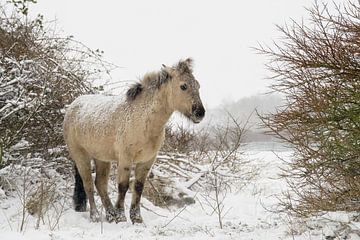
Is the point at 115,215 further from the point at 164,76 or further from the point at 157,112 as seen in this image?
the point at 164,76

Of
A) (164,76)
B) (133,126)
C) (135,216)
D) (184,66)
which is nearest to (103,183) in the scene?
(135,216)

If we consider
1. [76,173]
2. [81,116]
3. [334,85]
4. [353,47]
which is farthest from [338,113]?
[76,173]

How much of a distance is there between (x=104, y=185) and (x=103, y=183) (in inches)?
1.5

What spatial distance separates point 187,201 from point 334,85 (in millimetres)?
5296

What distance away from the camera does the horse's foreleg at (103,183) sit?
24.8 feet

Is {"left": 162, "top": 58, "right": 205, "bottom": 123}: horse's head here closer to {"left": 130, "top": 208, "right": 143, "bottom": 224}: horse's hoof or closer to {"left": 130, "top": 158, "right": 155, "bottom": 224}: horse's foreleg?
{"left": 130, "top": 158, "right": 155, "bottom": 224}: horse's foreleg

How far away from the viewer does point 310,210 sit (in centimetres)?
553

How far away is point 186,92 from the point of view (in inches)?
270

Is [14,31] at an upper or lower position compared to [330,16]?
upper

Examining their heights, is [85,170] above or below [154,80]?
below

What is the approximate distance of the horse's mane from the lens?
23.0ft

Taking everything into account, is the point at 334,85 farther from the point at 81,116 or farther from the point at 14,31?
the point at 14,31

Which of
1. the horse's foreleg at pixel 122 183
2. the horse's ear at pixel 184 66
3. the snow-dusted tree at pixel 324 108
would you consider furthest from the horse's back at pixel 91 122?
the snow-dusted tree at pixel 324 108

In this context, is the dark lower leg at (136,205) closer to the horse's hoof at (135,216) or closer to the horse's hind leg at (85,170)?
the horse's hoof at (135,216)
